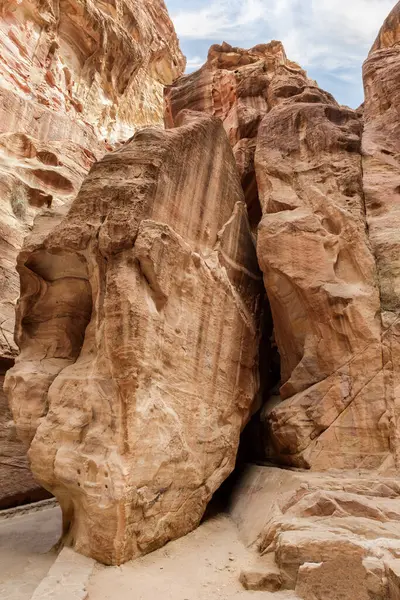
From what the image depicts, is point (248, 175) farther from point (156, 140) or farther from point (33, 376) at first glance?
point (33, 376)

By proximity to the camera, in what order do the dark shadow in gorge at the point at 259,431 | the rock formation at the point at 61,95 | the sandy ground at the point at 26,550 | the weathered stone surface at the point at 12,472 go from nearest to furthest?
the sandy ground at the point at 26,550 → the dark shadow in gorge at the point at 259,431 → the weathered stone surface at the point at 12,472 → the rock formation at the point at 61,95

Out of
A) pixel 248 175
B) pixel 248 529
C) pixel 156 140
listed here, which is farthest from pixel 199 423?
pixel 248 175

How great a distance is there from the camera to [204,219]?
787 cm

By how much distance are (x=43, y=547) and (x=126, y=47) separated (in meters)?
28.4

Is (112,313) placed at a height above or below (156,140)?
below

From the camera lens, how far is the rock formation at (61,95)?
1296cm

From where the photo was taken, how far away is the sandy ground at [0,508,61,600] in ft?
15.3

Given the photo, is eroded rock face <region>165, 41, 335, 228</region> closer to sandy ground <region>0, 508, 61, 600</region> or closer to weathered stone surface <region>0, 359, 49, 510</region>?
weathered stone surface <region>0, 359, 49, 510</region>

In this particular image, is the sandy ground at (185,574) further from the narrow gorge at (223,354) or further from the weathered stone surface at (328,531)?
the weathered stone surface at (328,531)

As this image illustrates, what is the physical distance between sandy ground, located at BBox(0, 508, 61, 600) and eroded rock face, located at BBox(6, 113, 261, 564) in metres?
0.54

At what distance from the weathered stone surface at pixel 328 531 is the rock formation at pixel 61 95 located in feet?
19.9

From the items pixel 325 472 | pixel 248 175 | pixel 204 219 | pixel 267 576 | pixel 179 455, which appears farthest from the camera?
pixel 248 175

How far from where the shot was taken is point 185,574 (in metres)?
4.80

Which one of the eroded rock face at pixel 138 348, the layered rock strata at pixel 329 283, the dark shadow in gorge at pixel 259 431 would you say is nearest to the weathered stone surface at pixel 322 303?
the layered rock strata at pixel 329 283
